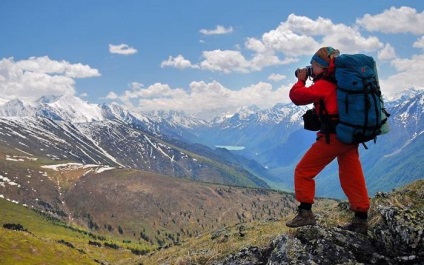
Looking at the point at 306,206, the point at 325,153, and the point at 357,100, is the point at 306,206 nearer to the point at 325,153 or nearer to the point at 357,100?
the point at 325,153

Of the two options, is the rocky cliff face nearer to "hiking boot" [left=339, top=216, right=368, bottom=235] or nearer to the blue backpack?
"hiking boot" [left=339, top=216, right=368, bottom=235]

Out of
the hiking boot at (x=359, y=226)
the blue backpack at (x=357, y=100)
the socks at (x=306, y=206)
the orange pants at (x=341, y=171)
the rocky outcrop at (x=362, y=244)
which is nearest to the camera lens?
the rocky outcrop at (x=362, y=244)

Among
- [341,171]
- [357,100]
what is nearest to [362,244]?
[341,171]

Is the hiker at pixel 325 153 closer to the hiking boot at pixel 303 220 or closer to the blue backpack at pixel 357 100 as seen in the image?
the hiking boot at pixel 303 220

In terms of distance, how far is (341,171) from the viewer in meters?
12.4

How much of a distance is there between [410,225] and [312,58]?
5.43 metres

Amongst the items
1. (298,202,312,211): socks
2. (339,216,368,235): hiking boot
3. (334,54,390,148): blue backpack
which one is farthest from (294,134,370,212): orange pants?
(334,54,390,148): blue backpack

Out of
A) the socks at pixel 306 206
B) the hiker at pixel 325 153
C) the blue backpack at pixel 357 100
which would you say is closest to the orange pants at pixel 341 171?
the hiker at pixel 325 153

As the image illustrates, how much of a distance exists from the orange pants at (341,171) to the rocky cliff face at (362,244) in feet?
2.39

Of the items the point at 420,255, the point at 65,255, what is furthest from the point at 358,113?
the point at 65,255

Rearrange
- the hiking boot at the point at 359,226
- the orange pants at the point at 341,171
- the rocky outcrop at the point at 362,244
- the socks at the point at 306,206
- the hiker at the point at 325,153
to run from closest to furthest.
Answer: the rocky outcrop at the point at 362,244
the hiker at the point at 325,153
the hiking boot at the point at 359,226
the orange pants at the point at 341,171
the socks at the point at 306,206

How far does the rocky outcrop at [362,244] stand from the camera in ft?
33.7

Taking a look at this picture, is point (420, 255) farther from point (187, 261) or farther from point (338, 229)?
point (187, 261)

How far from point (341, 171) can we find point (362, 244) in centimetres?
222
